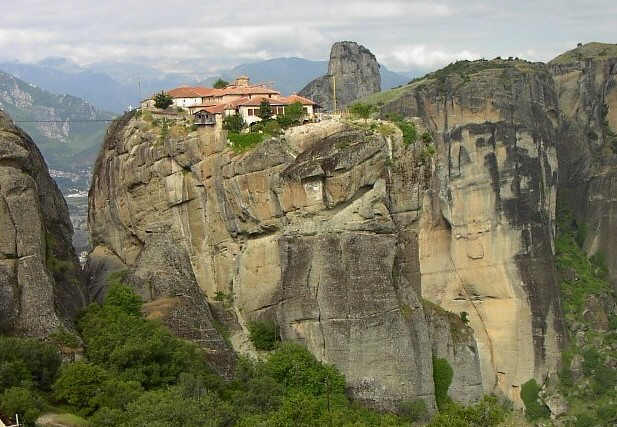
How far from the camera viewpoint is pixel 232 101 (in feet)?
139

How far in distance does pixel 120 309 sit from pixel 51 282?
9.93 feet

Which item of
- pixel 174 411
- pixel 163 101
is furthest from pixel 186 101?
pixel 174 411

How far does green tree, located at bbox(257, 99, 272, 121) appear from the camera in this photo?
132 feet

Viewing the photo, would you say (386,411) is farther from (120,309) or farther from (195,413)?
(195,413)

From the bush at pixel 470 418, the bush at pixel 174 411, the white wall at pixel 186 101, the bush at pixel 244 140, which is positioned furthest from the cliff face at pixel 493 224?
the bush at pixel 174 411

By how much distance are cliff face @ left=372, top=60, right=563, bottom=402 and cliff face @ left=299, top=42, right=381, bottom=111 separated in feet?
74.8

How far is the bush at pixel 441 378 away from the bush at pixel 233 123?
12.1 m

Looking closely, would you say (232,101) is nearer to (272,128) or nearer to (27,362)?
(272,128)

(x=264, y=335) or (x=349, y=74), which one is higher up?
A: (x=349, y=74)

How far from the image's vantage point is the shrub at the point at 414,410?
1414 inches

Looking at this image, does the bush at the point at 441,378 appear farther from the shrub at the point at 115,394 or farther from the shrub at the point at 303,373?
the shrub at the point at 115,394

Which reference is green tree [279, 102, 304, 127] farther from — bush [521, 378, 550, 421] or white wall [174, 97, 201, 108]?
bush [521, 378, 550, 421]

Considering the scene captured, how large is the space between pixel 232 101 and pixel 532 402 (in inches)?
1077

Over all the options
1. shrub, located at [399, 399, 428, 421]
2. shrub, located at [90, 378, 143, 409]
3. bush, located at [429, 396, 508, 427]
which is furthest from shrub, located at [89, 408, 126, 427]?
shrub, located at [399, 399, 428, 421]
